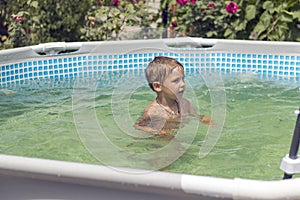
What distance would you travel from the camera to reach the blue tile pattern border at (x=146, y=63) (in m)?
5.88

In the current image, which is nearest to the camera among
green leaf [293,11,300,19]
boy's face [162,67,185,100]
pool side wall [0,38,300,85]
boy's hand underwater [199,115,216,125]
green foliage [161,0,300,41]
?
boy's hand underwater [199,115,216,125]

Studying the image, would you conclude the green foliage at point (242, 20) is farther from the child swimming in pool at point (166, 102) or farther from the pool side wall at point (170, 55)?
the child swimming in pool at point (166, 102)

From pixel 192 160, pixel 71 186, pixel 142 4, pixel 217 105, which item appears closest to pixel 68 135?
pixel 192 160

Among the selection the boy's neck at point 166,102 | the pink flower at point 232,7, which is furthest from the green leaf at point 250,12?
the boy's neck at point 166,102

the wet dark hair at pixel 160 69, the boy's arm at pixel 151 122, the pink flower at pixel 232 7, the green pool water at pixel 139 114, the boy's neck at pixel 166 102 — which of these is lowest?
the green pool water at pixel 139 114

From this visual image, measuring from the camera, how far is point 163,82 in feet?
12.5

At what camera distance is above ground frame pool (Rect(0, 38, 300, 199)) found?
2.32m

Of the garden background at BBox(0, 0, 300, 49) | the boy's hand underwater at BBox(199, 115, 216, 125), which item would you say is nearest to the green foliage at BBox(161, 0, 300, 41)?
the garden background at BBox(0, 0, 300, 49)

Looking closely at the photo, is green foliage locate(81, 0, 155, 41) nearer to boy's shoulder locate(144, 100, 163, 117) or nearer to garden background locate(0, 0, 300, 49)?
garden background locate(0, 0, 300, 49)

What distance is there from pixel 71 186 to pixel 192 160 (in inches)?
51.7

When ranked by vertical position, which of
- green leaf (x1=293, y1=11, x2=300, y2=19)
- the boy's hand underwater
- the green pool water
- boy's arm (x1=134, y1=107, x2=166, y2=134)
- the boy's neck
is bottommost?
the green pool water

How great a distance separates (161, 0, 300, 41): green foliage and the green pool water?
0.93m

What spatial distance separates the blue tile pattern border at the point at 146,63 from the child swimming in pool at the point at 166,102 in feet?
6.07

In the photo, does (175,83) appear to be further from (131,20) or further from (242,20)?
(131,20)
